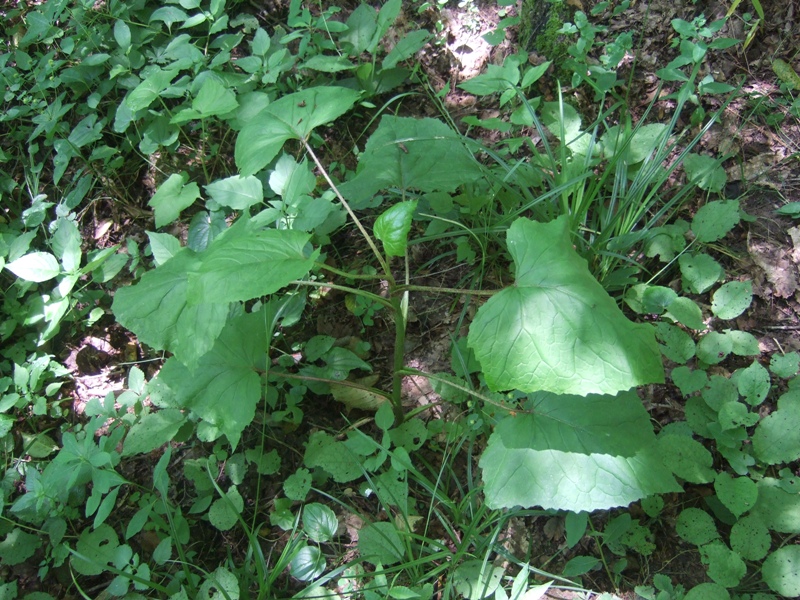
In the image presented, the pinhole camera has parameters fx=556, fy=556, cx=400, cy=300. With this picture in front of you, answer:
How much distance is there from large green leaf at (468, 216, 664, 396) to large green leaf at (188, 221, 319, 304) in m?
0.47

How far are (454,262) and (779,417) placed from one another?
1.23m

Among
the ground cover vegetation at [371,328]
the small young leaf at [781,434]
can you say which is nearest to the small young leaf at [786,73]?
the ground cover vegetation at [371,328]

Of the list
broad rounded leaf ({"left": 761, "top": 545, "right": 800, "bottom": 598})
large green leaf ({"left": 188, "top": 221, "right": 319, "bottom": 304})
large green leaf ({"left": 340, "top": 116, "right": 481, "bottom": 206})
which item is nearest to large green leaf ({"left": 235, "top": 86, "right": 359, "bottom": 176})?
large green leaf ({"left": 340, "top": 116, "right": 481, "bottom": 206})

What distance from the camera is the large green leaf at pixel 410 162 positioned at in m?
1.80

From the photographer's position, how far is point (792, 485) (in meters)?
1.69

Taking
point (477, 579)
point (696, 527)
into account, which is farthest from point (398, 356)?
point (696, 527)

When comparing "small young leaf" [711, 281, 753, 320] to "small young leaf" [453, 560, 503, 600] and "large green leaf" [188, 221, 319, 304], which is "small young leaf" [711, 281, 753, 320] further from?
"large green leaf" [188, 221, 319, 304]

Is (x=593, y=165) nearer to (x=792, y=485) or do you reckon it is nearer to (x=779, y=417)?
A: (x=779, y=417)

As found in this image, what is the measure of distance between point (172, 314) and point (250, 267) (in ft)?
1.18

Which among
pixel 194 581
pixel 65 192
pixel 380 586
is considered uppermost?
pixel 65 192

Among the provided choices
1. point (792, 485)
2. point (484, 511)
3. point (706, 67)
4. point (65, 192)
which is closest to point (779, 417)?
point (792, 485)

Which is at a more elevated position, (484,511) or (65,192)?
(65,192)

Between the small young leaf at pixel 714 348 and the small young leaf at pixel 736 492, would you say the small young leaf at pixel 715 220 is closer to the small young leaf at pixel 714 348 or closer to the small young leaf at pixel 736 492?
the small young leaf at pixel 714 348

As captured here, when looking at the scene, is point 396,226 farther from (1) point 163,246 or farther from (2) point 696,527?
(2) point 696,527
